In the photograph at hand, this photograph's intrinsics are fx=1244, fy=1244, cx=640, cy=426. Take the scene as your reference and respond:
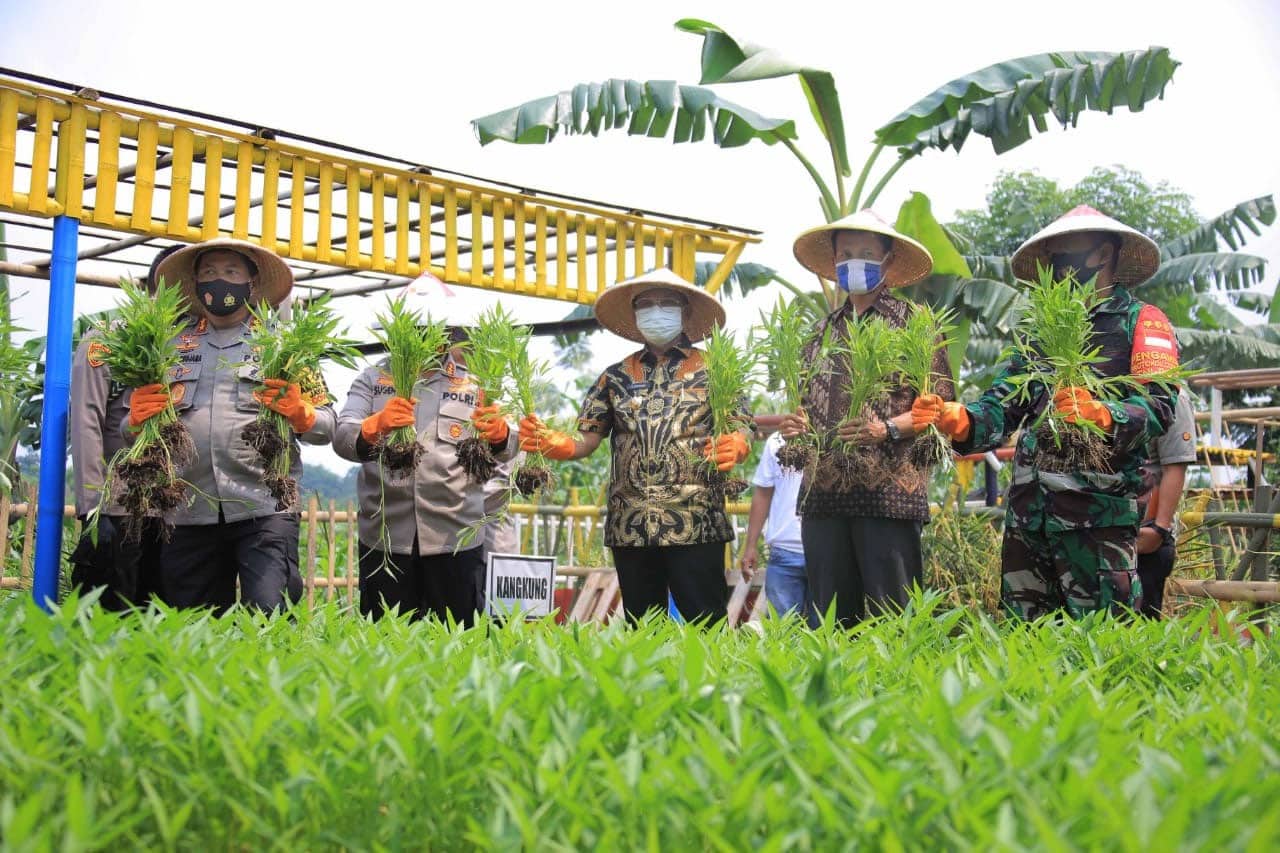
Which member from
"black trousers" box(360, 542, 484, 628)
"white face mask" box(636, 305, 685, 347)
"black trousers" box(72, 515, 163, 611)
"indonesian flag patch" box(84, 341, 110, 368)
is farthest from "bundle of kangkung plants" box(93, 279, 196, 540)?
"white face mask" box(636, 305, 685, 347)

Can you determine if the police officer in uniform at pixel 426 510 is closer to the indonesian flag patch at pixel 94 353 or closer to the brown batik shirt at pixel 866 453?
the indonesian flag patch at pixel 94 353

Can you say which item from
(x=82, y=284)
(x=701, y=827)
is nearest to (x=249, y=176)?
(x=82, y=284)

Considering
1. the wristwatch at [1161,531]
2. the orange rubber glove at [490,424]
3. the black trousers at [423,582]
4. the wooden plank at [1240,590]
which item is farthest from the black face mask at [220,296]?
the wooden plank at [1240,590]

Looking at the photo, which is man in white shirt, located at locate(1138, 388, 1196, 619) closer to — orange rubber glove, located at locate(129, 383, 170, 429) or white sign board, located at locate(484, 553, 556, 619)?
white sign board, located at locate(484, 553, 556, 619)

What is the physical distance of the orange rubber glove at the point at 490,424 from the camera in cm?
477

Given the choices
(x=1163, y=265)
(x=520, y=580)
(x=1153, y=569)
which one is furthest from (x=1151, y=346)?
(x=1163, y=265)

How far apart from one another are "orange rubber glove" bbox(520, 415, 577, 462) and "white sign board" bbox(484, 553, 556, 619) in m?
0.85

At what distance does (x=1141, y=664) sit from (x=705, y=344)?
2.39 meters

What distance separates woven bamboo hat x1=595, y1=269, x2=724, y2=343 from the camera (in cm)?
540

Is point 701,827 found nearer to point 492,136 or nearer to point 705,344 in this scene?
point 705,344

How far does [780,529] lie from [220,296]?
3.18 m

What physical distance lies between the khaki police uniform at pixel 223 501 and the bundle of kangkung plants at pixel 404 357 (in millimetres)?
336

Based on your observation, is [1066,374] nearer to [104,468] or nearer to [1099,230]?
[1099,230]

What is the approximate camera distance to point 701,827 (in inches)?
67.4
